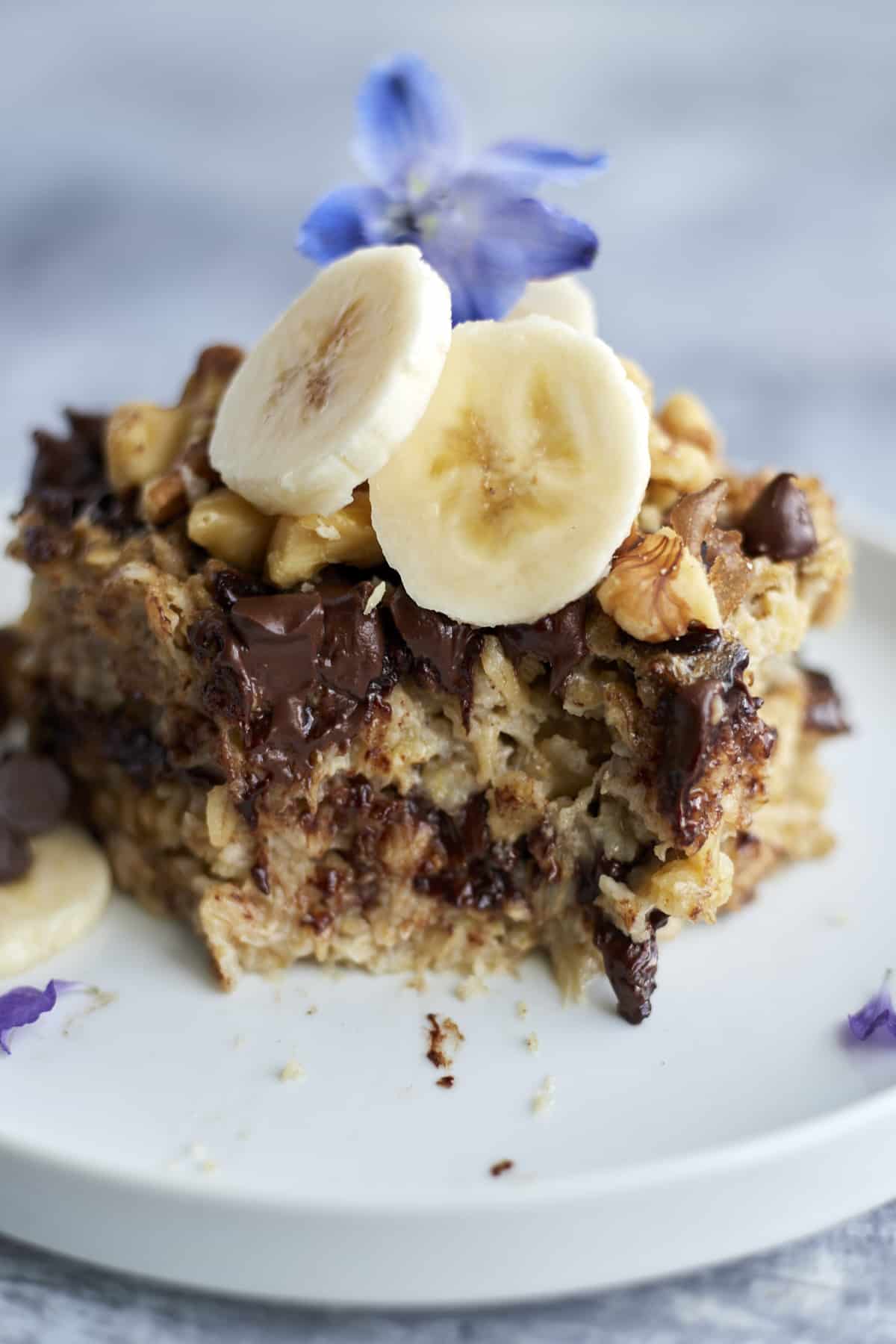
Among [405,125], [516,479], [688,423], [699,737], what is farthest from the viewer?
[405,125]

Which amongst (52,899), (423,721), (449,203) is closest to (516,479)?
(423,721)

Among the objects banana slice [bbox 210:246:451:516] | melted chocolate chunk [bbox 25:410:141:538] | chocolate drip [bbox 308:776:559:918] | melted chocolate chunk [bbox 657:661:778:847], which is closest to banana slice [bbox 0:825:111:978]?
chocolate drip [bbox 308:776:559:918]

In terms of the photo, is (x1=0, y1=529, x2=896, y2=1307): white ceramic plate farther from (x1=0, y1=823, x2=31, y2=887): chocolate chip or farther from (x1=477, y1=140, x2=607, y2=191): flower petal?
(x1=477, y1=140, x2=607, y2=191): flower petal

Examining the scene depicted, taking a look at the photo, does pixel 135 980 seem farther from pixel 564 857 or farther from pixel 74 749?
pixel 564 857

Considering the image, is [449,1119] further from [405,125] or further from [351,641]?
[405,125]

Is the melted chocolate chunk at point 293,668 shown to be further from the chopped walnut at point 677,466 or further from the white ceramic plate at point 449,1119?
the chopped walnut at point 677,466
